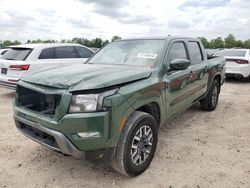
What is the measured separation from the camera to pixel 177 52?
13.9 ft

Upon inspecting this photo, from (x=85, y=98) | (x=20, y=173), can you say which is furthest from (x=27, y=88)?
(x=20, y=173)

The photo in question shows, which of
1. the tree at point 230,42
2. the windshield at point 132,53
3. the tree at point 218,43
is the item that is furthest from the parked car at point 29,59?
the tree at point 218,43

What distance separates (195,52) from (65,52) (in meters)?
4.76

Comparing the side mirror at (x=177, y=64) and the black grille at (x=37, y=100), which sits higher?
the side mirror at (x=177, y=64)

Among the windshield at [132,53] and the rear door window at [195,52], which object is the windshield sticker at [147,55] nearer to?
the windshield at [132,53]

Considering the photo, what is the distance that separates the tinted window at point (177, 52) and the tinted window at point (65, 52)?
15.6 feet

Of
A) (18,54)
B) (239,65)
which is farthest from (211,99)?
(18,54)

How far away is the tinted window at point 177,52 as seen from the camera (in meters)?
3.92

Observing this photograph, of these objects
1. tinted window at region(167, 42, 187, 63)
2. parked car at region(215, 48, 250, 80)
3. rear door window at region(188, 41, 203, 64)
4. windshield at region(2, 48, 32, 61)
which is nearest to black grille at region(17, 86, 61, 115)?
tinted window at region(167, 42, 187, 63)

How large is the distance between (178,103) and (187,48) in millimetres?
1196

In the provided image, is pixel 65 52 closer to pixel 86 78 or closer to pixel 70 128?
pixel 86 78

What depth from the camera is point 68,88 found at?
265 centimetres

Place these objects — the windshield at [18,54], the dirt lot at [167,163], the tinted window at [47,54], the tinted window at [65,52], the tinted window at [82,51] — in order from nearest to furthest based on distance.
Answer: the dirt lot at [167,163] → the windshield at [18,54] → the tinted window at [47,54] → the tinted window at [65,52] → the tinted window at [82,51]

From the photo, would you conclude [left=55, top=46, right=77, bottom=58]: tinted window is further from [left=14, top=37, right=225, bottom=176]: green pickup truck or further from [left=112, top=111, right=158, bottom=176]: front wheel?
[left=112, top=111, right=158, bottom=176]: front wheel
